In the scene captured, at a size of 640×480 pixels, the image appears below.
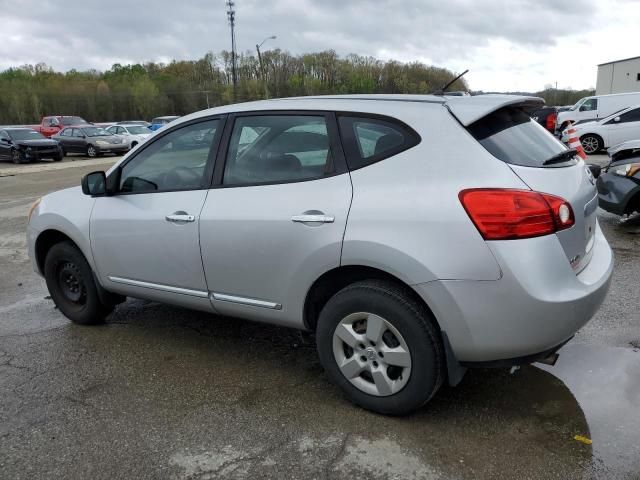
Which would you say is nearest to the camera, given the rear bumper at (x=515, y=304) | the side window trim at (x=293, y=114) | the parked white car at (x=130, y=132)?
the rear bumper at (x=515, y=304)

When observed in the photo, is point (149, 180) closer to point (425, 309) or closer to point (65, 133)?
point (425, 309)

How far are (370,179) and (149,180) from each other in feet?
5.84

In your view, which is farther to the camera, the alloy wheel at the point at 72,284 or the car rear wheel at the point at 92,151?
the car rear wheel at the point at 92,151

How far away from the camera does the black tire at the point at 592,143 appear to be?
16688mm

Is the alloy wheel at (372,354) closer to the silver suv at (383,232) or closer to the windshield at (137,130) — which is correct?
the silver suv at (383,232)

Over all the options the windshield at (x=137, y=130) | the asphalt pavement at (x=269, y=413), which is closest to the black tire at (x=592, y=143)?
the asphalt pavement at (x=269, y=413)

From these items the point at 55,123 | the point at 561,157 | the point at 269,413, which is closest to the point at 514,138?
the point at 561,157

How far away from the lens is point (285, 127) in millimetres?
3357

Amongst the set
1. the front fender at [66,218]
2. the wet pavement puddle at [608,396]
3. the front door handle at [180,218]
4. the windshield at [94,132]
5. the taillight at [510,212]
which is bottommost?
the wet pavement puddle at [608,396]

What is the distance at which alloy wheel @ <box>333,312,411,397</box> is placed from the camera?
283cm

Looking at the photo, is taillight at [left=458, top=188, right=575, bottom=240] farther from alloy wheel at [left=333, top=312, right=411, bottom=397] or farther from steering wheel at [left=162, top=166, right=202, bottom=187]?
steering wheel at [left=162, top=166, right=202, bottom=187]

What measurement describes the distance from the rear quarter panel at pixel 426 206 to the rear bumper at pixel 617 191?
16.5 feet

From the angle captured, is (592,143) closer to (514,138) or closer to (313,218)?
(514,138)

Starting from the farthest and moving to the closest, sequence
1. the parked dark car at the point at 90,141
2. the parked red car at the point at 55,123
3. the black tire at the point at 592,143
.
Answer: the parked red car at the point at 55,123 → the parked dark car at the point at 90,141 → the black tire at the point at 592,143
